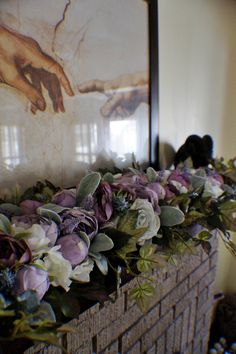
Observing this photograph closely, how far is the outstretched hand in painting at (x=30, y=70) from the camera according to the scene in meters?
0.64

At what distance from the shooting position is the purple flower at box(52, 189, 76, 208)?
65cm

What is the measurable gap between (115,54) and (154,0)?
11.3 inches

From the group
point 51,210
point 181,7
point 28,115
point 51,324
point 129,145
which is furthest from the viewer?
point 181,7

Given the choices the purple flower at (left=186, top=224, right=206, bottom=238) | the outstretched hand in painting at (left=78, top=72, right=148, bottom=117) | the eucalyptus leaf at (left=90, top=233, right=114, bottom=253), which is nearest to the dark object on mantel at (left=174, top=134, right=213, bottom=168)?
the outstretched hand in painting at (left=78, top=72, right=148, bottom=117)

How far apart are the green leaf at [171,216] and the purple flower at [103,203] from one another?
7.0 inches

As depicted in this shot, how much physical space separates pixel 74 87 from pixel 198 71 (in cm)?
84

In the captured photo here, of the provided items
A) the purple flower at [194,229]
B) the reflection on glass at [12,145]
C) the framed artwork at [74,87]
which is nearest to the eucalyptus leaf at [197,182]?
the purple flower at [194,229]

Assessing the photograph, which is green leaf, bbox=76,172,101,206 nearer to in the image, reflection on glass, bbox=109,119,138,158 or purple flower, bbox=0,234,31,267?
purple flower, bbox=0,234,31,267

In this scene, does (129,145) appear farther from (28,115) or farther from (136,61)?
(28,115)

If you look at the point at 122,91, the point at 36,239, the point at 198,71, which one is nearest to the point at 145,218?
the point at 36,239

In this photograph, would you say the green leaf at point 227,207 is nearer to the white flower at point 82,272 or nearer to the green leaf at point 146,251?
the green leaf at point 146,251

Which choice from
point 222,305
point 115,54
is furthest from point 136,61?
point 222,305

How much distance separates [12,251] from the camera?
471 millimetres

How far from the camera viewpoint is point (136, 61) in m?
0.99
